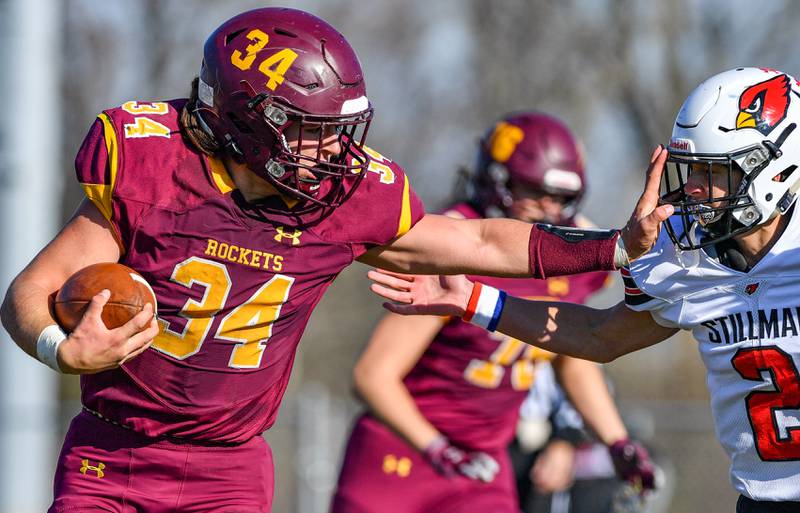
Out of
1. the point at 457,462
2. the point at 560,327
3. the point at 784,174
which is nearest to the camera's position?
the point at 784,174

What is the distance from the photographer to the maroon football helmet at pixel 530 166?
5898 mm

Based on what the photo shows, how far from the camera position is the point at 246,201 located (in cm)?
384

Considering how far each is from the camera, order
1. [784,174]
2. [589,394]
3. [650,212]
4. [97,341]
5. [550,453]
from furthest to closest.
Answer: [550,453]
[589,394]
[784,174]
[650,212]
[97,341]

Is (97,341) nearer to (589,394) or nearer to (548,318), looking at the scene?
(548,318)

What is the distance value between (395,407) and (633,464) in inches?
41.2

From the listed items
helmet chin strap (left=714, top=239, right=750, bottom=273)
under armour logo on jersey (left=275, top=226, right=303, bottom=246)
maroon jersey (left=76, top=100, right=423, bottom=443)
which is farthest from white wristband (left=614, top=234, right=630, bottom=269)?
under armour logo on jersey (left=275, top=226, right=303, bottom=246)

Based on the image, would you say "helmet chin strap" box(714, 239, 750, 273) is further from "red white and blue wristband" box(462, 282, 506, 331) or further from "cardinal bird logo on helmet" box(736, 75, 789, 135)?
"red white and blue wristband" box(462, 282, 506, 331)

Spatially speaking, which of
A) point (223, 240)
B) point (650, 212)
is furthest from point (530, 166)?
point (223, 240)

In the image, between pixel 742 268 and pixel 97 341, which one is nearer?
pixel 97 341

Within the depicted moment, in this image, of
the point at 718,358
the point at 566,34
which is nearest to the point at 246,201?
the point at 718,358

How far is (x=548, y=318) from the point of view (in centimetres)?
427

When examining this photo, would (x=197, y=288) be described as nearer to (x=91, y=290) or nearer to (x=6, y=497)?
(x=91, y=290)

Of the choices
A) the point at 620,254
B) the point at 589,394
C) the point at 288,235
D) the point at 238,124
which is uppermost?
the point at 238,124

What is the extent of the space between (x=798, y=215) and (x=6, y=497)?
17.8ft
